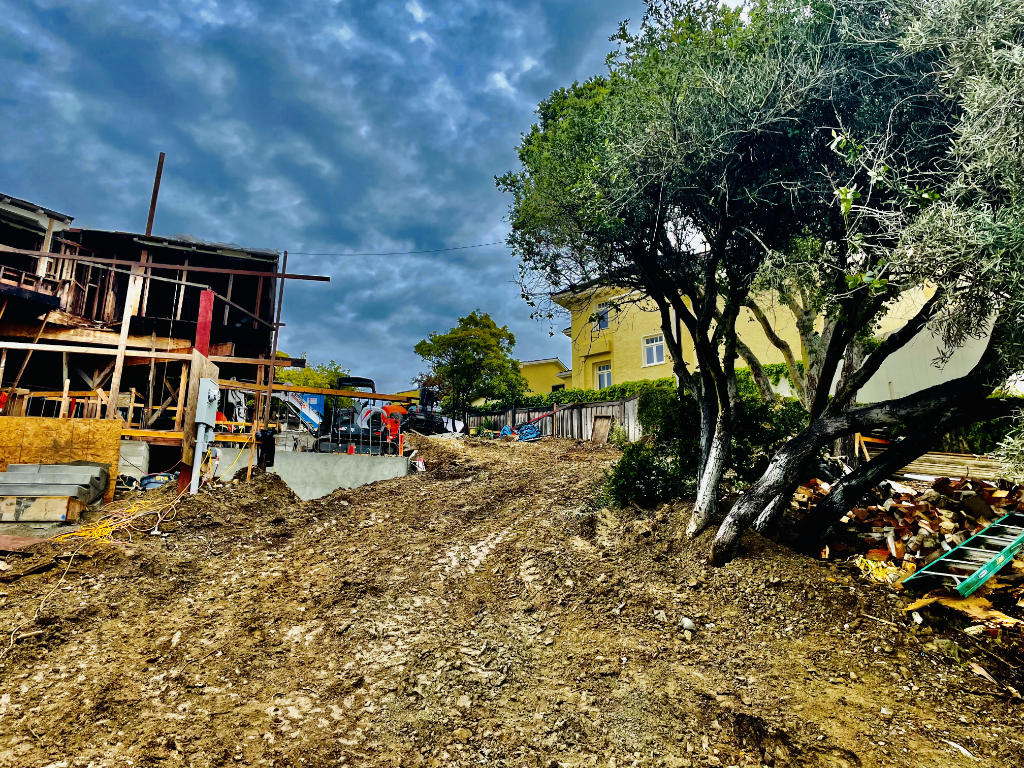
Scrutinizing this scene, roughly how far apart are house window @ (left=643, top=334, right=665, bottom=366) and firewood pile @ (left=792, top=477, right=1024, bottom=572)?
579 inches

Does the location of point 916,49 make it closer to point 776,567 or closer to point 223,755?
point 776,567

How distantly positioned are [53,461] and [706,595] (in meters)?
10.5

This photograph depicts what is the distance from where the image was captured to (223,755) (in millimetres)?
3217

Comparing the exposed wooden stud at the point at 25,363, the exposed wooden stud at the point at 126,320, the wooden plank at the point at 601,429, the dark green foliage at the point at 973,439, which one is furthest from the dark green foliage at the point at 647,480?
the exposed wooden stud at the point at 25,363

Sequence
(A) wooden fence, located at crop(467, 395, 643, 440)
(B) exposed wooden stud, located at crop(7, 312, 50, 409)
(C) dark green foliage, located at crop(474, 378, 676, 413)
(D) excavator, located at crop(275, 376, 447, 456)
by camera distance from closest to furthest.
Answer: (D) excavator, located at crop(275, 376, 447, 456)
(B) exposed wooden stud, located at crop(7, 312, 50, 409)
(A) wooden fence, located at crop(467, 395, 643, 440)
(C) dark green foliage, located at crop(474, 378, 676, 413)

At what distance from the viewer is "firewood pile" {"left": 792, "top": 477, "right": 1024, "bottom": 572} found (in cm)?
549

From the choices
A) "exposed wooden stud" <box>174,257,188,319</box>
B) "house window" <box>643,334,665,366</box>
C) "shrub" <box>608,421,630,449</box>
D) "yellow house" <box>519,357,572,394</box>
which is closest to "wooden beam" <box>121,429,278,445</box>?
"exposed wooden stud" <box>174,257,188,319</box>

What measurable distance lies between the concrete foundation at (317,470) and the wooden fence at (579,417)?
8509 millimetres

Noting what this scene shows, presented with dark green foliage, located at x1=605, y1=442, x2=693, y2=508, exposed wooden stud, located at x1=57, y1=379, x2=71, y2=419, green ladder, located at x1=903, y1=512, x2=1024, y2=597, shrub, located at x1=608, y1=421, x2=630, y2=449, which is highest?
exposed wooden stud, located at x1=57, y1=379, x2=71, y2=419

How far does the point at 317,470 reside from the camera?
10.2 meters


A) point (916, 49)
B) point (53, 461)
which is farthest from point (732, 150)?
point (53, 461)

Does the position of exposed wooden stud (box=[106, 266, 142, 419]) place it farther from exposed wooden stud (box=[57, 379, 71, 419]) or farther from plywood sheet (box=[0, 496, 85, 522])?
plywood sheet (box=[0, 496, 85, 522])

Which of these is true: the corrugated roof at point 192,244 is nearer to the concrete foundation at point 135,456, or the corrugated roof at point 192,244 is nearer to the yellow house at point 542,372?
the concrete foundation at point 135,456

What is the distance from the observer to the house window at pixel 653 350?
847 inches
